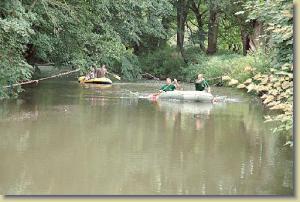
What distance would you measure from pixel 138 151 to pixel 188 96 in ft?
30.0

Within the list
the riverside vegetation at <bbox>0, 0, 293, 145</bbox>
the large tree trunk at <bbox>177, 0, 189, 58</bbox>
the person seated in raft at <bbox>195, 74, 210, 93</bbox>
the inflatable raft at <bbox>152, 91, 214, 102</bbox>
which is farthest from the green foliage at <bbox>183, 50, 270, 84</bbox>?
the inflatable raft at <bbox>152, 91, 214, 102</bbox>

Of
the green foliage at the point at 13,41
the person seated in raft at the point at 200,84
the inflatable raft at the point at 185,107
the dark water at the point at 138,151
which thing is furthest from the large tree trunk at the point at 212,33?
the green foliage at the point at 13,41

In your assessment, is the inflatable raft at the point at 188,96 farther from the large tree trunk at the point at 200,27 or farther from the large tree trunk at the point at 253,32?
the large tree trunk at the point at 200,27

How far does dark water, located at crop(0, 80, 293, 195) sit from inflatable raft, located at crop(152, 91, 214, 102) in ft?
4.84

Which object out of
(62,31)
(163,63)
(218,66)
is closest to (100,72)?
(218,66)

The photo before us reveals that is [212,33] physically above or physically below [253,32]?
above

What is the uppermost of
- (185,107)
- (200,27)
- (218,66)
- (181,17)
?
(181,17)

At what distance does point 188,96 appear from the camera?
18547 mm

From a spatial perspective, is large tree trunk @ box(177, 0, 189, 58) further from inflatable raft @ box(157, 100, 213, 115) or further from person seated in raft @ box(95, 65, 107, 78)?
inflatable raft @ box(157, 100, 213, 115)

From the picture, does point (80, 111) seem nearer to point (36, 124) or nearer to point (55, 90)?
point (36, 124)

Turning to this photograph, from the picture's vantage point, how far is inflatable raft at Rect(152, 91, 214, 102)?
18.3m

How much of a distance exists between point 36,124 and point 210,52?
72.4 ft

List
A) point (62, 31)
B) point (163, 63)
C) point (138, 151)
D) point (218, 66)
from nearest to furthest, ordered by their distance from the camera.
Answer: point (138, 151) < point (62, 31) < point (218, 66) < point (163, 63)

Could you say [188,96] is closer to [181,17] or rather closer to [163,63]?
[163,63]
